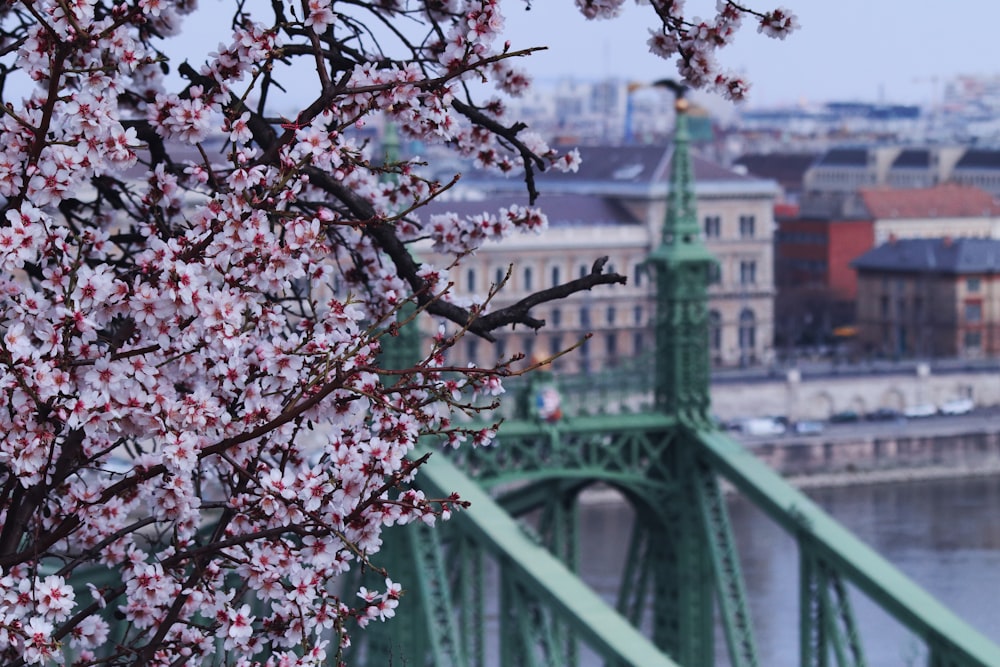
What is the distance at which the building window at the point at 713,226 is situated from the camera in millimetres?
35938

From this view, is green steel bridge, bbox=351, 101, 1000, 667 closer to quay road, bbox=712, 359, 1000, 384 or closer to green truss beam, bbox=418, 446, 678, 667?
green truss beam, bbox=418, 446, 678, 667

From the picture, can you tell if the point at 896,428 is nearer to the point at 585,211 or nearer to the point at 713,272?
the point at 585,211

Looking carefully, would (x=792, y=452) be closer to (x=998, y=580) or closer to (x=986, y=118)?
(x=998, y=580)

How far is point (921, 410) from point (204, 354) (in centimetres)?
2931

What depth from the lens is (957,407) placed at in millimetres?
31453

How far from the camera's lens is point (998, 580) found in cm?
1972

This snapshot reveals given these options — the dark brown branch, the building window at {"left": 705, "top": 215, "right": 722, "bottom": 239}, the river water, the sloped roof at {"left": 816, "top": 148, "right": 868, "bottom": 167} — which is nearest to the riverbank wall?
the river water

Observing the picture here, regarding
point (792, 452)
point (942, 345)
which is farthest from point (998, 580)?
point (942, 345)

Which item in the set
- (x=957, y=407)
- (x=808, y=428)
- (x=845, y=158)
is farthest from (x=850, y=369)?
(x=845, y=158)

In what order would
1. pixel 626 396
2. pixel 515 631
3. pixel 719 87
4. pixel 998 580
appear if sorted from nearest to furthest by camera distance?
pixel 719 87
pixel 515 631
pixel 626 396
pixel 998 580

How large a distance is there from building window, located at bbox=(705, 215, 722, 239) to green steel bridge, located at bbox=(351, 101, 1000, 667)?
28677mm

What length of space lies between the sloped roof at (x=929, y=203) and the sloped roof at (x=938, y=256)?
13.8 ft

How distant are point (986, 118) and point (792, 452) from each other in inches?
1740

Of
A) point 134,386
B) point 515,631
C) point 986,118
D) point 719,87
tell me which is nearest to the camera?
point 134,386
